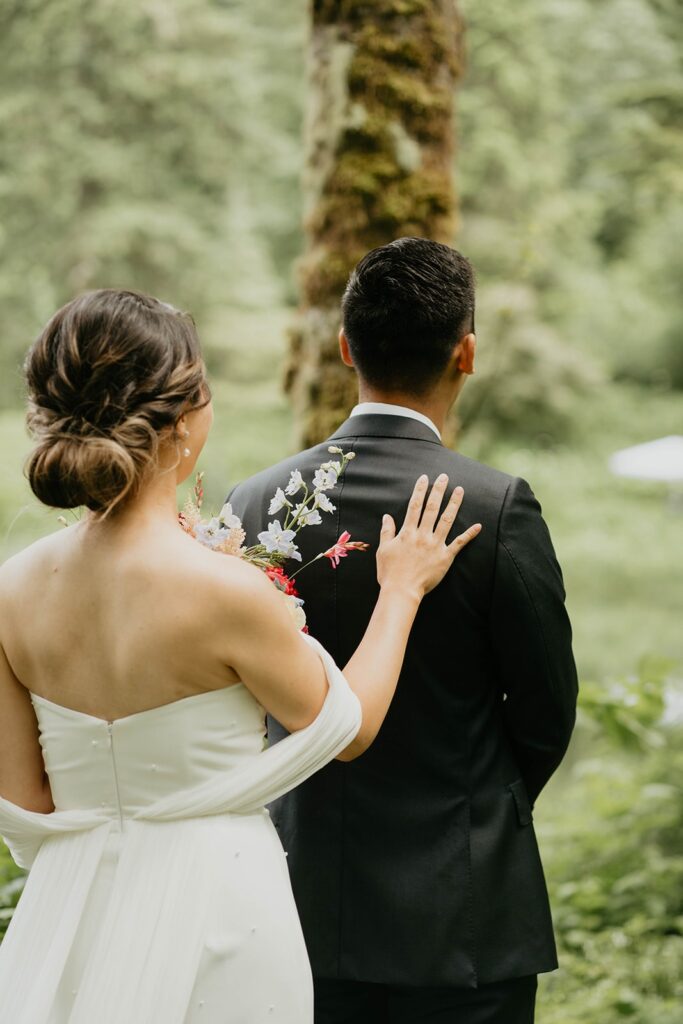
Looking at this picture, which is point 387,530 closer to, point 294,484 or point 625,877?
point 294,484

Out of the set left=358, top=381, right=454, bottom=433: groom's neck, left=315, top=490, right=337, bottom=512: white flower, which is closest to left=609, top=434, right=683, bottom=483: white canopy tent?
left=358, top=381, right=454, bottom=433: groom's neck

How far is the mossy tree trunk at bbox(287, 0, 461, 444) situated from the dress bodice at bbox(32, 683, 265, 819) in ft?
7.02

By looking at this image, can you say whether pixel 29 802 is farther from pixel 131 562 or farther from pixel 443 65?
pixel 443 65

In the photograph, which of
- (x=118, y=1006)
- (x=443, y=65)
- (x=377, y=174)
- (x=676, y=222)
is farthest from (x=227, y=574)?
(x=676, y=222)

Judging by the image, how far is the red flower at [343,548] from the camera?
2020mm

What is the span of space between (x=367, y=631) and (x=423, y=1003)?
765mm

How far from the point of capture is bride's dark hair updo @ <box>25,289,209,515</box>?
1669mm

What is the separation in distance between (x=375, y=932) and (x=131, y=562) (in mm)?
926

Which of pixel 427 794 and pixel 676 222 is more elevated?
pixel 427 794

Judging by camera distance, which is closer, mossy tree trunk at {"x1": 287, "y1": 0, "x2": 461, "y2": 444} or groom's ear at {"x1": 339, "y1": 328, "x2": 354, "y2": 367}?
groom's ear at {"x1": 339, "y1": 328, "x2": 354, "y2": 367}

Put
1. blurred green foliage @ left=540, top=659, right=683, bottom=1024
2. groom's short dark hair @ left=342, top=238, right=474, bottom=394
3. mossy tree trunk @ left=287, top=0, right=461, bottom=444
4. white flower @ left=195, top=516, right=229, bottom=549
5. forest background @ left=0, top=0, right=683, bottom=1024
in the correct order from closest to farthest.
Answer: white flower @ left=195, top=516, right=229, bottom=549
groom's short dark hair @ left=342, top=238, right=474, bottom=394
mossy tree trunk @ left=287, top=0, right=461, bottom=444
blurred green foliage @ left=540, top=659, right=683, bottom=1024
forest background @ left=0, top=0, right=683, bottom=1024

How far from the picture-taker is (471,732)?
2.15 metres

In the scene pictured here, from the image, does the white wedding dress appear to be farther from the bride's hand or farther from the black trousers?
the black trousers

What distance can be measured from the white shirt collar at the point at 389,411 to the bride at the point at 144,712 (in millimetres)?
508
